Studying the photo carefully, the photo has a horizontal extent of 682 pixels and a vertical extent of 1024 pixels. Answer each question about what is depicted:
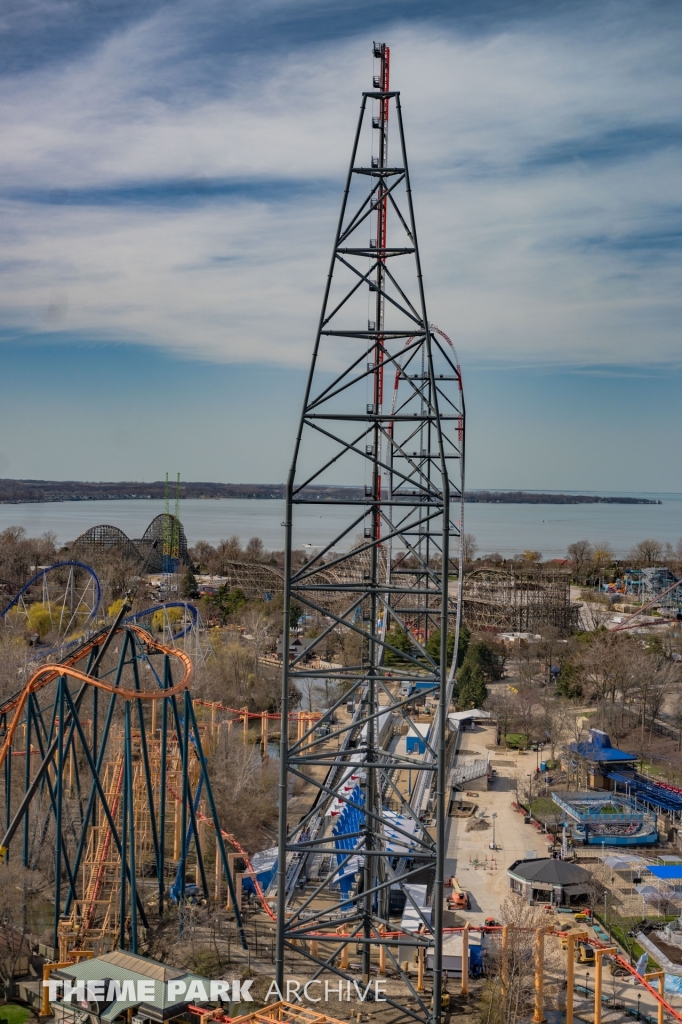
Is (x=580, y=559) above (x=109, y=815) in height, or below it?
above

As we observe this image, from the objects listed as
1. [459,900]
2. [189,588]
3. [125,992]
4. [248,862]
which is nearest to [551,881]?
[459,900]

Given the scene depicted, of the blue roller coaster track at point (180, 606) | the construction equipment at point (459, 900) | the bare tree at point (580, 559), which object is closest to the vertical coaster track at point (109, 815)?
the construction equipment at point (459, 900)

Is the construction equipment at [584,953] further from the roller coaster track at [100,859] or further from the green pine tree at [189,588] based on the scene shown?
the green pine tree at [189,588]

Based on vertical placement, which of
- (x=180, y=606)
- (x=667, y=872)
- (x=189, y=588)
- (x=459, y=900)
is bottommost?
(x=459, y=900)

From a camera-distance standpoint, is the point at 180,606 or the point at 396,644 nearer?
the point at 180,606

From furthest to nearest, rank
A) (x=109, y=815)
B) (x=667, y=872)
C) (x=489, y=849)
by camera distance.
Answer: (x=489, y=849) < (x=667, y=872) < (x=109, y=815)

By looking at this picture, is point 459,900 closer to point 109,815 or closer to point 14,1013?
point 109,815

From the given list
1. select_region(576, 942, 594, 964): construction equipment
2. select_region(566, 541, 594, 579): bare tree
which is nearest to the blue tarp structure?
select_region(576, 942, 594, 964): construction equipment
